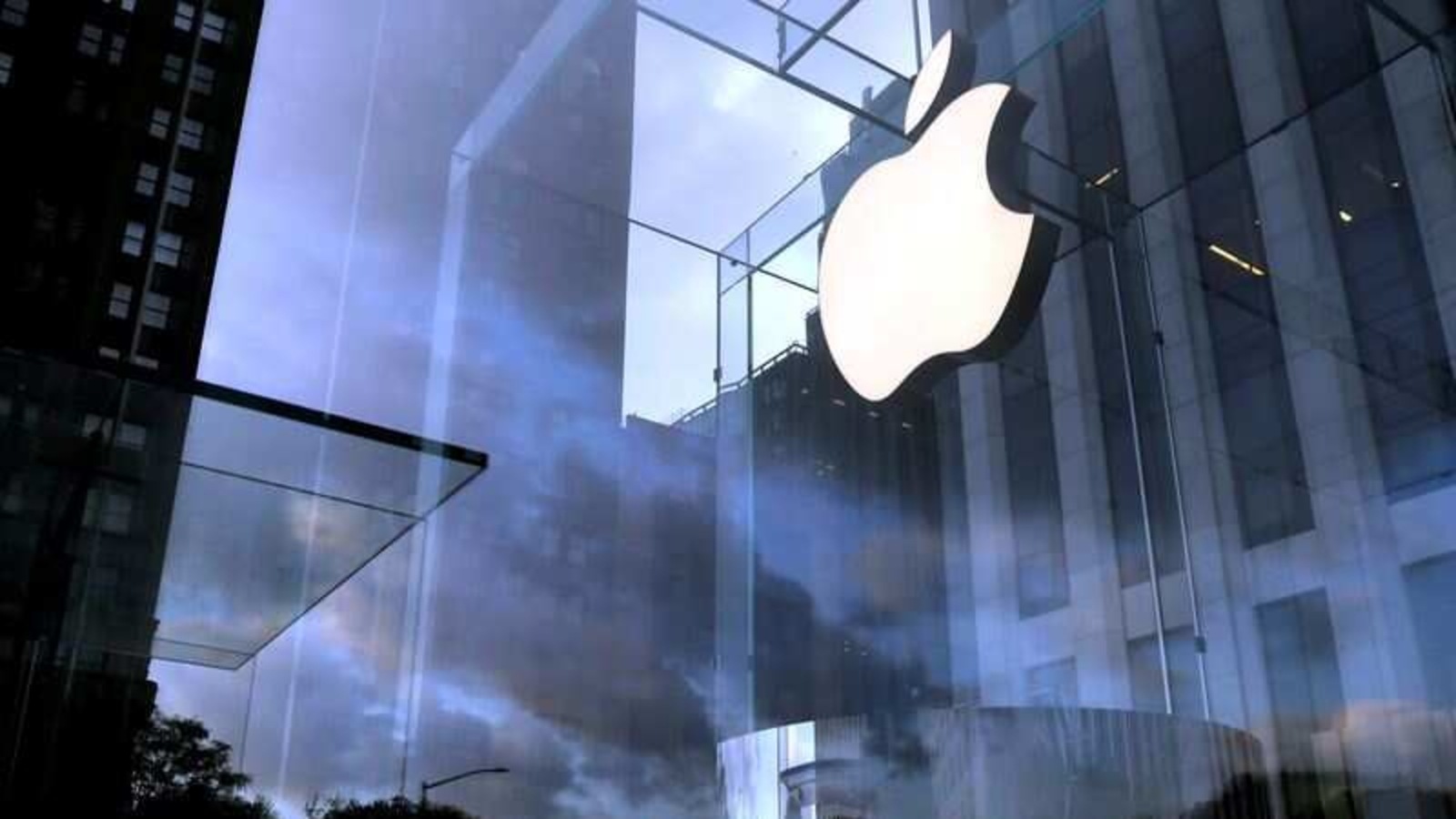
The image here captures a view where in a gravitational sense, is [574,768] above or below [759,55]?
below

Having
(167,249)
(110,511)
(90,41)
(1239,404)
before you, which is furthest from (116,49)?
(1239,404)

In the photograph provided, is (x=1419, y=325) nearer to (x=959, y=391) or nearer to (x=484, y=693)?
(x=959, y=391)

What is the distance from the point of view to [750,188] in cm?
637

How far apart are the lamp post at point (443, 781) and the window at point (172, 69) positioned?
8.66 ft

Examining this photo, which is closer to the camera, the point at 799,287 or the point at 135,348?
the point at 135,348

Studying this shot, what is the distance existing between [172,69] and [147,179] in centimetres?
51

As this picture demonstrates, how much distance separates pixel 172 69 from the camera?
4527 millimetres

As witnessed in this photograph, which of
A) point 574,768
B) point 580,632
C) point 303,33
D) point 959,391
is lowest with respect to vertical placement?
point 574,768

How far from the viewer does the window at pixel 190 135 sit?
4.55 m

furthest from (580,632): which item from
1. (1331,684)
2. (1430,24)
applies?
(1430,24)

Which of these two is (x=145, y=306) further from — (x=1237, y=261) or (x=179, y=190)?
(x=1237, y=261)

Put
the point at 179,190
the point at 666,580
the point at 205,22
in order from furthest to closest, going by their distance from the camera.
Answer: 1. the point at 666,580
2. the point at 205,22
3. the point at 179,190

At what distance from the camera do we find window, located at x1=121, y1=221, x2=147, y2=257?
162 inches

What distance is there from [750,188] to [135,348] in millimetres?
3180
